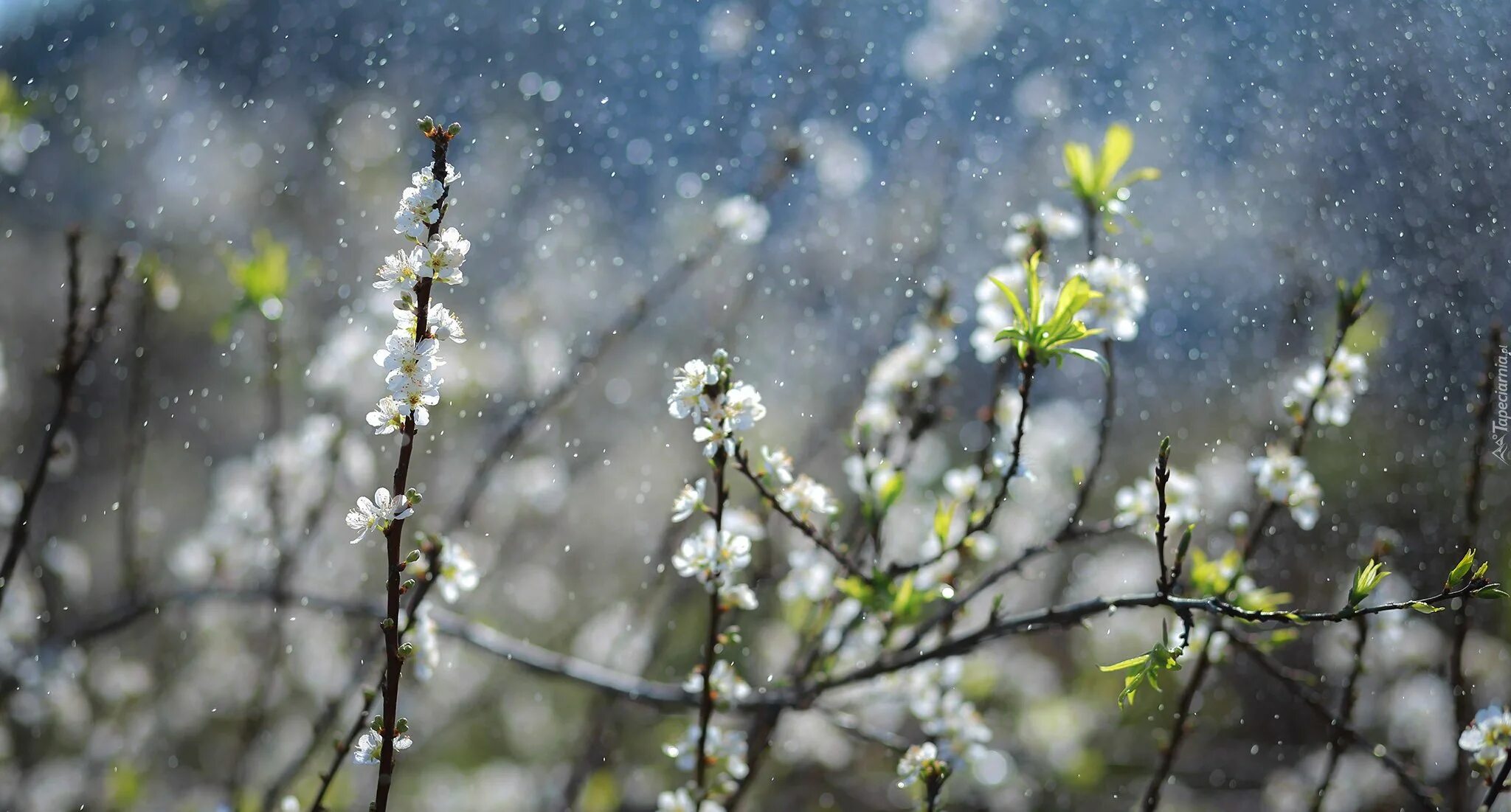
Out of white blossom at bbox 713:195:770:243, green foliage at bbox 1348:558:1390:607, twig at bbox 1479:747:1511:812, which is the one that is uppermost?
white blossom at bbox 713:195:770:243

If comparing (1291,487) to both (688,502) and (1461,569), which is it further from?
(688,502)

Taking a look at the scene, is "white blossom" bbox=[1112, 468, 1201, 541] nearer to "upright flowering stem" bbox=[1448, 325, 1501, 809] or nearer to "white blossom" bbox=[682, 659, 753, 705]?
"upright flowering stem" bbox=[1448, 325, 1501, 809]

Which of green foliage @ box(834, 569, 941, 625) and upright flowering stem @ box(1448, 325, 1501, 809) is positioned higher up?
upright flowering stem @ box(1448, 325, 1501, 809)

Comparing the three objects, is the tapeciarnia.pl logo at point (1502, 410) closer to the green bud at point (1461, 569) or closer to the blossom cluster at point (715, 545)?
the green bud at point (1461, 569)

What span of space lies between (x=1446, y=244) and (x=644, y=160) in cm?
205

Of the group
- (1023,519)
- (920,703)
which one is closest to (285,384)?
(1023,519)

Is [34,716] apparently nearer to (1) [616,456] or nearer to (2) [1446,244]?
(1) [616,456]

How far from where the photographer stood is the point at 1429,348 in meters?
1.51

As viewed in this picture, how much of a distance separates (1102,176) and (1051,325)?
0.36 meters

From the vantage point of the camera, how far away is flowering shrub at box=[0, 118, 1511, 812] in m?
0.86

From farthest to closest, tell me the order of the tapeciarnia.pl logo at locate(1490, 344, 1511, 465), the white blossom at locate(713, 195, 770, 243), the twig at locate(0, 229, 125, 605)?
the white blossom at locate(713, 195, 770, 243), the tapeciarnia.pl logo at locate(1490, 344, 1511, 465), the twig at locate(0, 229, 125, 605)

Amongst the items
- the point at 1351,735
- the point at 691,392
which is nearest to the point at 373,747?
the point at 691,392

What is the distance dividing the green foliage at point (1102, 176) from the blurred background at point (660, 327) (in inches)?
16.2

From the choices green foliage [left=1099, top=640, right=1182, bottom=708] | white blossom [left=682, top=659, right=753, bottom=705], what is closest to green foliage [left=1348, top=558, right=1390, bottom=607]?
green foliage [left=1099, top=640, right=1182, bottom=708]
